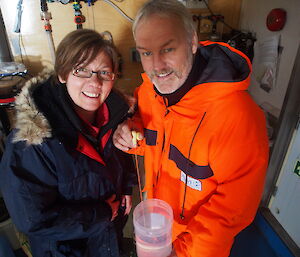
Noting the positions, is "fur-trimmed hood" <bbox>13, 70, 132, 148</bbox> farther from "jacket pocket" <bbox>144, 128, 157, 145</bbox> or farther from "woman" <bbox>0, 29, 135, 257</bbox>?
"jacket pocket" <bbox>144, 128, 157, 145</bbox>

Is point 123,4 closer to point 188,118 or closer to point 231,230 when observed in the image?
point 188,118

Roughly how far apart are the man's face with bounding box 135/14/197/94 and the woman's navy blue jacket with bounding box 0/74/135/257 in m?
0.34

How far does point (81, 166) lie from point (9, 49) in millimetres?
1282

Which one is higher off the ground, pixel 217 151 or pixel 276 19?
pixel 276 19

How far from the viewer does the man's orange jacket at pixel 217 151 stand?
915 mm

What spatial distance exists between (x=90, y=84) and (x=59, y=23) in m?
1.01

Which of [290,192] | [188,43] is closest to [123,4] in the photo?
[188,43]

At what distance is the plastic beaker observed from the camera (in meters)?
0.92

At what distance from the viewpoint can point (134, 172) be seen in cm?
161

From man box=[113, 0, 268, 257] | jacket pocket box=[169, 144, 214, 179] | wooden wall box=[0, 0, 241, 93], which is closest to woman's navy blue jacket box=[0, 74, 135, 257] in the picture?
man box=[113, 0, 268, 257]

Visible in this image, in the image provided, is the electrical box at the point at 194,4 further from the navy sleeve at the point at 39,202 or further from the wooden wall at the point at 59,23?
the navy sleeve at the point at 39,202

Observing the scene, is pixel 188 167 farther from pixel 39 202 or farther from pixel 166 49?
pixel 39 202

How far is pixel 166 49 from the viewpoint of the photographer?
106cm

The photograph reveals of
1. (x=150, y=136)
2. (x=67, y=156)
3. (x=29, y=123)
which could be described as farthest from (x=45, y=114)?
(x=150, y=136)
